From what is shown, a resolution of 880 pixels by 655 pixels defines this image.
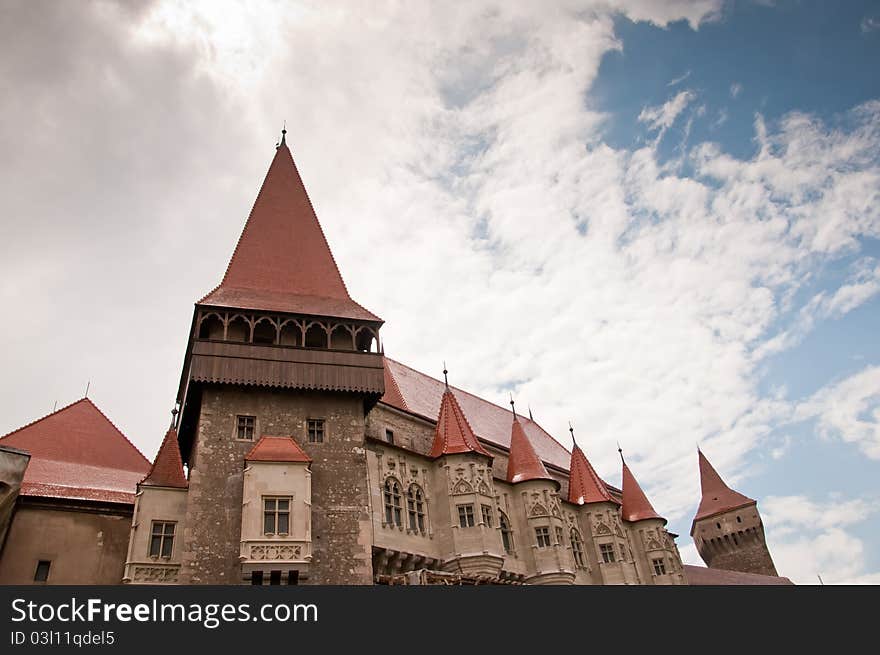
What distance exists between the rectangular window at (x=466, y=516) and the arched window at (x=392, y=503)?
7.57 ft

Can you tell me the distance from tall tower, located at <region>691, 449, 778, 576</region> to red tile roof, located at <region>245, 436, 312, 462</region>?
149ft

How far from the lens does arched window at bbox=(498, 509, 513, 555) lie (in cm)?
2725

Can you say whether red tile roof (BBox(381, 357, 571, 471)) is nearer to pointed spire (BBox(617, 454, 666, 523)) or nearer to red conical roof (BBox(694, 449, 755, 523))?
pointed spire (BBox(617, 454, 666, 523))

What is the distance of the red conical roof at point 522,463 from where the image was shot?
29256 millimetres

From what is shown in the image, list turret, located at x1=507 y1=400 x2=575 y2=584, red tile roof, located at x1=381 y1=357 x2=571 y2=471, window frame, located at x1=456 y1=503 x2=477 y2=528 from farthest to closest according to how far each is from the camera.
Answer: red tile roof, located at x1=381 y1=357 x2=571 y2=471
turret, located at x1=507 y1=400 x2=575 y2=584
window frame, located at x1=456 y1=503 x2=477 y2=528

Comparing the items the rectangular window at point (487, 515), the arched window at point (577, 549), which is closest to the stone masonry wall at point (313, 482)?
the rectangular window at point (487, 515)

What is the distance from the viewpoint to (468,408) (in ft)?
121

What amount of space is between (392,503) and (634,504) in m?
17.8

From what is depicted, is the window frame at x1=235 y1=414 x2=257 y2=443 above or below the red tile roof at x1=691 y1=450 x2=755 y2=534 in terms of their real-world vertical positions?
below

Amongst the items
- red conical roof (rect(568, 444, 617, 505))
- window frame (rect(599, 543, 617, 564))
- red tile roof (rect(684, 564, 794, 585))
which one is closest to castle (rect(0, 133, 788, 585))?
window frame (rect(599, 543, 617, 564))

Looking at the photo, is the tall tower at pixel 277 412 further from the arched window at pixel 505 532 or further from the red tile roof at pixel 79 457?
the arched window at pixel 505 532
